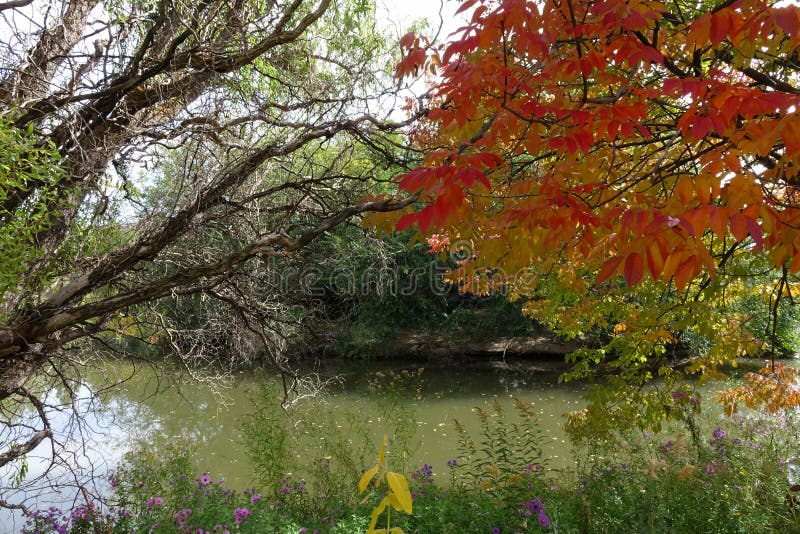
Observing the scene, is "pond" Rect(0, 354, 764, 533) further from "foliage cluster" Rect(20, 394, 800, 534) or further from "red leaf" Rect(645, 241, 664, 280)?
"red leaf" Rect(645, 241, 664, 280)

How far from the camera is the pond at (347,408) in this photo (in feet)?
20.7

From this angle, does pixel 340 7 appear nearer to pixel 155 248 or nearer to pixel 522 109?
pixel 155 248

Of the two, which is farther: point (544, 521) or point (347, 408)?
point (347, 408)

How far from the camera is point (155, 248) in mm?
3104

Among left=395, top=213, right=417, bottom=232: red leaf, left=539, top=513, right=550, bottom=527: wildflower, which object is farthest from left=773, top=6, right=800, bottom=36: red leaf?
left=539, top=513, right=550, bottom=527: wildflower

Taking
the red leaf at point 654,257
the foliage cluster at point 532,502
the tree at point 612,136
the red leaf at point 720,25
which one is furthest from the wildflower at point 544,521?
the red leaf at point 720,25

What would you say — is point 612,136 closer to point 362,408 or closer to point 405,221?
point 405,221

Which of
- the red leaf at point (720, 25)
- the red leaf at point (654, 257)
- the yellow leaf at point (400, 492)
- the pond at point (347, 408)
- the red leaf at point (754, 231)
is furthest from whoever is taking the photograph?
the pond at point (347, 408)

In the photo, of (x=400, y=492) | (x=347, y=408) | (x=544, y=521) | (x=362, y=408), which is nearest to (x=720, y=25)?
(x=400, y=492)

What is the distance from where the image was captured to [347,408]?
346 inches

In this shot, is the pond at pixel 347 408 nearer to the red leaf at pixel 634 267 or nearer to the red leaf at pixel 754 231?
the red leaf at pixel 634 267

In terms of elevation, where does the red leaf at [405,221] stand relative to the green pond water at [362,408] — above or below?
above

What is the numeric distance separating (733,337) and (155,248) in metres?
4.18

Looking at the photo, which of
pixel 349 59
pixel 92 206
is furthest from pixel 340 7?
pixel 92 206
